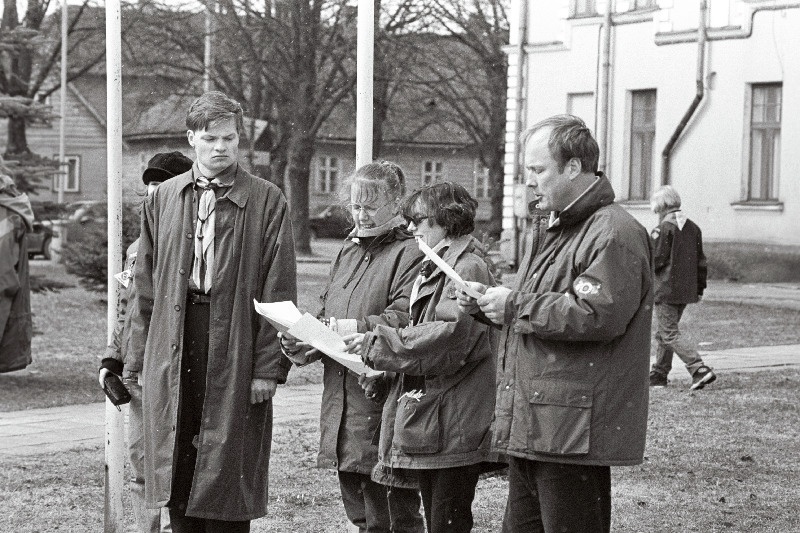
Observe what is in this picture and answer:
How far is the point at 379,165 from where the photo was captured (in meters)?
5.52

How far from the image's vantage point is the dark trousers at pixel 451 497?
5.12 m

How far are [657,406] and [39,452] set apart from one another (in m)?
4.97

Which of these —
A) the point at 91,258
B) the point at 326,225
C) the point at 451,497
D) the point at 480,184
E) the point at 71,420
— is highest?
the point at 480,184

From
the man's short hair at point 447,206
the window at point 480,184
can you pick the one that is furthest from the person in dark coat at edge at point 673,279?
the window at point 480,184

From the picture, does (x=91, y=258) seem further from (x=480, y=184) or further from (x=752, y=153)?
(x=480, y=184)

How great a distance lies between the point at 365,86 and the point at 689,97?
23170 mm

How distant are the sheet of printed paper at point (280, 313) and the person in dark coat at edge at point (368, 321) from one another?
0.47 meters

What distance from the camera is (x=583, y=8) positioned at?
30.8m

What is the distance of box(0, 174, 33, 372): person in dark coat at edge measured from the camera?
423 inches

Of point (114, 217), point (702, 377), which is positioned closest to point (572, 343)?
point (114, 217)

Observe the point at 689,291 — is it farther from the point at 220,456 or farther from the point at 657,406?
the point at 220,456

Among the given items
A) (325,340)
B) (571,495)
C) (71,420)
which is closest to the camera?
(571,495)

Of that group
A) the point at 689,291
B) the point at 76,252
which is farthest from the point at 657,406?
the point at 76,252

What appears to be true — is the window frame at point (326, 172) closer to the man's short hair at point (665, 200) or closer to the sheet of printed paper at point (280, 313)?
the man's short hair at point (665, 200)
